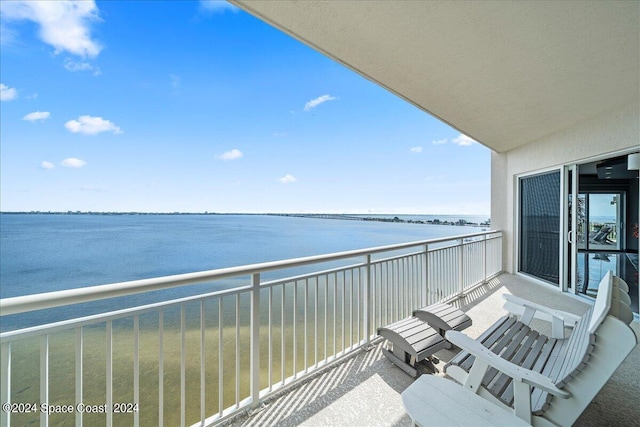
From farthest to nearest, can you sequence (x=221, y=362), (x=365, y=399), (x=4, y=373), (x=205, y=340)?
1. (x=205, y=340)
2. (x=365, y=399)
3. (x=221, y=362)
4. (x=4, y=373)

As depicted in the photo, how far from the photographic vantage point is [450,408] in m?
1.38

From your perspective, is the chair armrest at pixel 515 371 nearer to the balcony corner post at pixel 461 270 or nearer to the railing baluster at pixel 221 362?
the railing baluster at pixel 221 362

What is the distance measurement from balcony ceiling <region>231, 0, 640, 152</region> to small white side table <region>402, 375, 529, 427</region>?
2.43 meters

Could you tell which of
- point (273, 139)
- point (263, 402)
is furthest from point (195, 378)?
point (273, 139)

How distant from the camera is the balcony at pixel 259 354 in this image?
4.49 feet

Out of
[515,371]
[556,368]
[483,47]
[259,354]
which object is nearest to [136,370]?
[259,354]

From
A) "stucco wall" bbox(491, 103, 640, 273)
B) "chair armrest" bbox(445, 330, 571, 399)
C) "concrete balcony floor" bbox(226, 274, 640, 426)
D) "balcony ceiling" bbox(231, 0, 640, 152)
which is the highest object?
"balcony ceiling" bbox(231, 0, 640, 152)

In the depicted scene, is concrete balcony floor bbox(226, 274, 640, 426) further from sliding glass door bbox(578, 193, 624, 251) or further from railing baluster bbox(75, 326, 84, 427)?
sliding glass door bbox(578, 193, 624, 251)

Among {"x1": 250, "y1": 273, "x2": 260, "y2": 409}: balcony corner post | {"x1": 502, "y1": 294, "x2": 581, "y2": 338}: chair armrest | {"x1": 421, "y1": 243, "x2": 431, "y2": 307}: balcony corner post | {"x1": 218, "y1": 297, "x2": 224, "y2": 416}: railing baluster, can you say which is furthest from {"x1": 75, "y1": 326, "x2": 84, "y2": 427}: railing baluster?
{"x1": 421, "y1": 243, "x2": 431, "y2": 307}: balcony corner post

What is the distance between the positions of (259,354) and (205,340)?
1549 millimetres

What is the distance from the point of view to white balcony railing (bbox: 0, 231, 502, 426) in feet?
4.27

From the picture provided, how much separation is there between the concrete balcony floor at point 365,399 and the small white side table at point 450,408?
0.50 meters

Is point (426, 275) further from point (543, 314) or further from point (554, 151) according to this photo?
point (554, 151)

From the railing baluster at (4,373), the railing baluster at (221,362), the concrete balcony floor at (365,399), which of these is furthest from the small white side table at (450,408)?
the railing baluster at (4,373)
